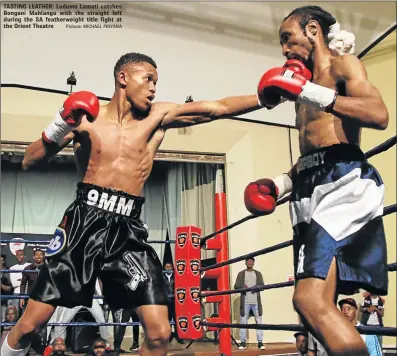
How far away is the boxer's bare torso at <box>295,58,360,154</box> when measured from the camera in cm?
127

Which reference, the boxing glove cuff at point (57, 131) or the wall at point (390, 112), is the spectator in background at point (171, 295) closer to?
the boxing glove cuff at point (57, 131)

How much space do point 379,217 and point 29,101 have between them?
144 inches

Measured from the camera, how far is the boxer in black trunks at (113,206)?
1.53m

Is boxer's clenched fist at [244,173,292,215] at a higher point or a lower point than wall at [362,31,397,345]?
lower

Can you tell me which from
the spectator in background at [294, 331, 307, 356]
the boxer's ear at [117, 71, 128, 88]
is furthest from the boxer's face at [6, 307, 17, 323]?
the boxer's ear at [117, 71, 128, 88]

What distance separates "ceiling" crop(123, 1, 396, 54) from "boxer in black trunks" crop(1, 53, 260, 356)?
8.46 ft

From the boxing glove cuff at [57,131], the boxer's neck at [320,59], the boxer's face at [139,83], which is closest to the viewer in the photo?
the boxer's neck at [320,59]

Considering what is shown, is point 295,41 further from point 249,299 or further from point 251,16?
point 249,299

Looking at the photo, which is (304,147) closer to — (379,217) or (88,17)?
(379,217)

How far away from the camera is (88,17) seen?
12.7 ft

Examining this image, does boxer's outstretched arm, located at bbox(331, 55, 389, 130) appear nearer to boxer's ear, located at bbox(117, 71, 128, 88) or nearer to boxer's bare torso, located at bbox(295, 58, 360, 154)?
boxer's bare torso, located at bbox(295, 58, 360, 154)

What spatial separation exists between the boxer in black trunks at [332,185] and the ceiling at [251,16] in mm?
2997

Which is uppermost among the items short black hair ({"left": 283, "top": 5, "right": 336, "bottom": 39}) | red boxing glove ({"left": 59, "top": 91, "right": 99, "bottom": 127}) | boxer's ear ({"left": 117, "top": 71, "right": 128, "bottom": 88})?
boxer's ear ({"left": 117, "top": 71, "right": 128, "bottom": 88})

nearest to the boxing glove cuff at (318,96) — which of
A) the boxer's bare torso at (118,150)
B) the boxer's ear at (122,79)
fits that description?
the boxer's bare torso at (118,150)
